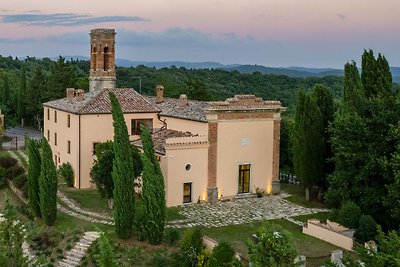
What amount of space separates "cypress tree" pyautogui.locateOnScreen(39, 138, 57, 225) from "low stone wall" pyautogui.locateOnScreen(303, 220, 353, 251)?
38.8 feet

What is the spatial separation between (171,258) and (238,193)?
35.9ft

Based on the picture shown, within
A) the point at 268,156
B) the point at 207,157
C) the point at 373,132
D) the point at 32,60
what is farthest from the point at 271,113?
the point at 32,60

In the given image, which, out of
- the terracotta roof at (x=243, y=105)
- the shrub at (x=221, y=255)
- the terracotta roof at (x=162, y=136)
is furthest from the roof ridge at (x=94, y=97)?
the shrub at (x=221, y=255)

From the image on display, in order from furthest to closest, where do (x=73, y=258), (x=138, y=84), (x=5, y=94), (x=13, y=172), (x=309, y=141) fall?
(x=138, y=84)
(x=5, y=94)
(x=13, y=172)
(x=309, y=141)
(x=73, y=258)

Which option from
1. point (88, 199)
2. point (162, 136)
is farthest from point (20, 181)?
point (162, 136)

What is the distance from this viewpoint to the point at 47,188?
2595cm

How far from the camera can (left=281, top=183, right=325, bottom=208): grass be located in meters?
31.2

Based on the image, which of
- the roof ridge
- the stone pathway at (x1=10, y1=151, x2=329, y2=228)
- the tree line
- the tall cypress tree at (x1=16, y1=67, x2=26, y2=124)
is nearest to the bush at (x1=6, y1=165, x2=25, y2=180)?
the stone pathway at (x1=10, y1=151, x2=329, y2=228)

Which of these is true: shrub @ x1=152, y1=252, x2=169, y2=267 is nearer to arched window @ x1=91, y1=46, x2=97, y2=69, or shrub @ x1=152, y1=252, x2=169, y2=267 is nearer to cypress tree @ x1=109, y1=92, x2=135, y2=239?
cypress tree @ x1=109, y1=92, x2=135, y2=239

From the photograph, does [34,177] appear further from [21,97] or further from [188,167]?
[21,97]

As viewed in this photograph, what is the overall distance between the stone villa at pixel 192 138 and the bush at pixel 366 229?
29.5 feet

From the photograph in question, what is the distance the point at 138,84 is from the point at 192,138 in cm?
5754

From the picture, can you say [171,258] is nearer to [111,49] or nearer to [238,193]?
[238,193]

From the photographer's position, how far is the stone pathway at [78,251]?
2308cm
